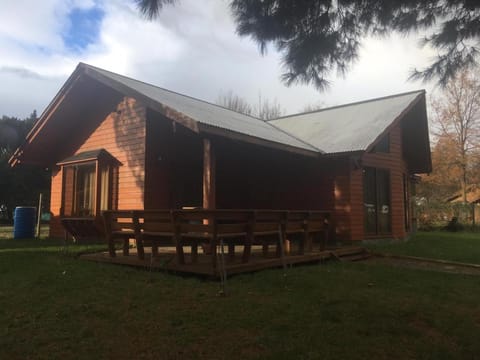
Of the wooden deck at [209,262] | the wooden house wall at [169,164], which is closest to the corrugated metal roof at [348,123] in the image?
the wooden house wall at [169,164]

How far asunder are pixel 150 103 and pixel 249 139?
2.17m

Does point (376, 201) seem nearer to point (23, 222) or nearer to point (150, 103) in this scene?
point (150, 103)

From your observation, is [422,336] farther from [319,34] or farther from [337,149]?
[337,149]

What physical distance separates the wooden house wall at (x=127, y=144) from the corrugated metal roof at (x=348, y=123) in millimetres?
4819

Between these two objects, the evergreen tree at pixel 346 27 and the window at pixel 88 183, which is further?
the window at pixel 88 183

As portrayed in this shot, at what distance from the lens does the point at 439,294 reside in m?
5.58

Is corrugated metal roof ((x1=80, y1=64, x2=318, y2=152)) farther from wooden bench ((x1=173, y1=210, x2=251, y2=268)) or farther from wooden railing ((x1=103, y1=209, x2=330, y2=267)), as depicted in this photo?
wooden bench ((x1=173, y1=210, x2=251, y2=268))

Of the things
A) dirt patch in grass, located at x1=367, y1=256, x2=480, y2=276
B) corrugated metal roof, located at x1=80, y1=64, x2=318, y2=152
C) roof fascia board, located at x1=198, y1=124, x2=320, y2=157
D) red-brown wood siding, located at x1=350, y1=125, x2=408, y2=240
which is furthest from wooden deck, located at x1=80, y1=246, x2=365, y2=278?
red-brown wood siding, located at x1=350, y1=125, x2=408, y2=240

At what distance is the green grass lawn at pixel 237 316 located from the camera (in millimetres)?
3564

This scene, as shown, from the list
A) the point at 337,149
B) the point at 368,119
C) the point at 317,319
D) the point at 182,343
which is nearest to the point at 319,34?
the point at 317,319

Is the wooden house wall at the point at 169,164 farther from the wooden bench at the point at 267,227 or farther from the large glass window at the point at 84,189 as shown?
the wooden bench at the point at 267,227

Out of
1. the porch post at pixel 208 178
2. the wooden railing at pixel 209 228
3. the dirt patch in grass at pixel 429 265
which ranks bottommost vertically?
the dirt patch in grass at pixel 429 265

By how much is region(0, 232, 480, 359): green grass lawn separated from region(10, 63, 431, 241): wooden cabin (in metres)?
3.14

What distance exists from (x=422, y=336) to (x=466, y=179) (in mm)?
28585
